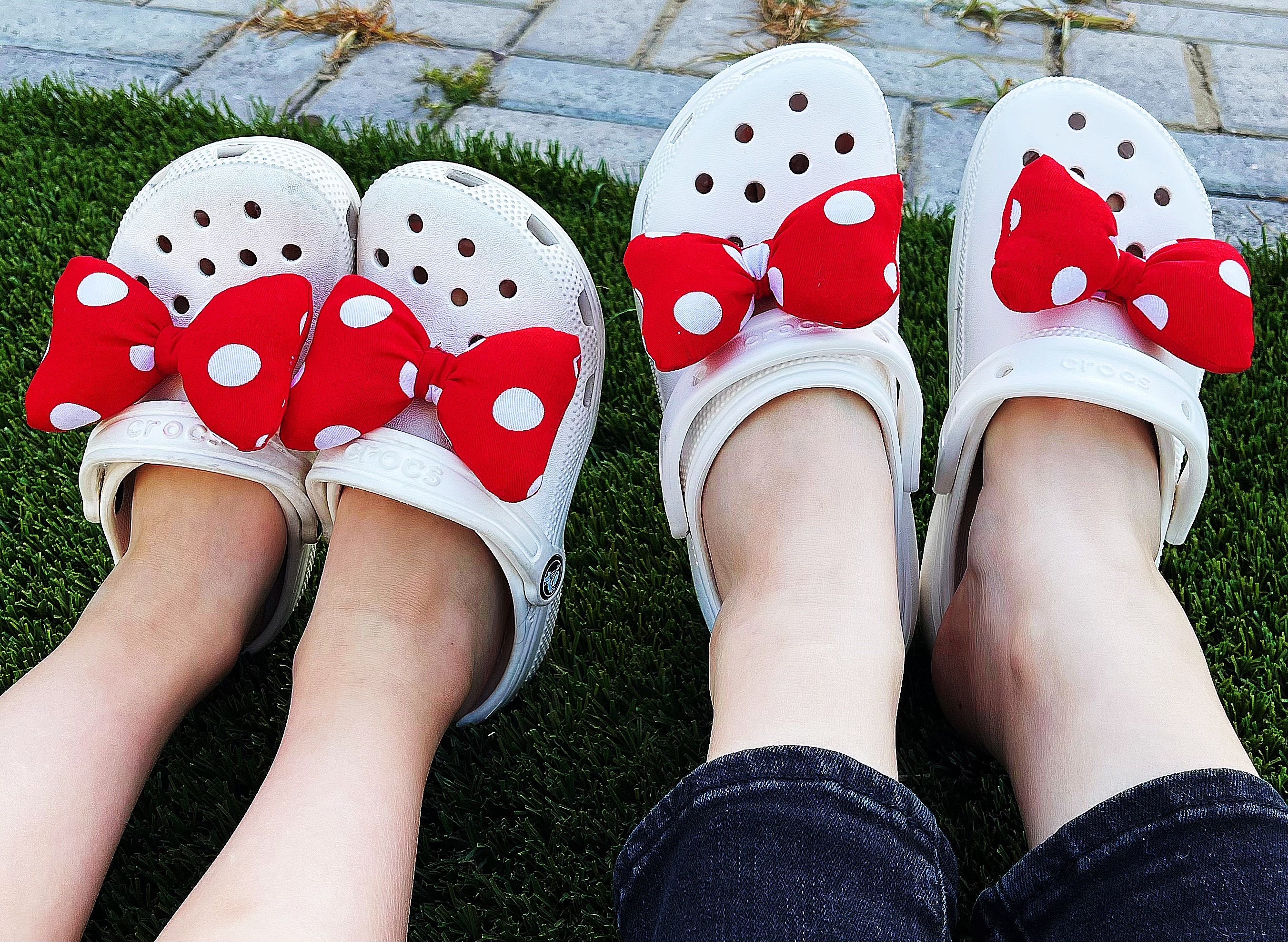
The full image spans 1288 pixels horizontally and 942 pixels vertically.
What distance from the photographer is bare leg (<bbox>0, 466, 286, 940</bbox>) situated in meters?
0.80

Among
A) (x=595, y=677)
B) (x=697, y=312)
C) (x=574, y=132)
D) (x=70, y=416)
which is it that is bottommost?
(x=595, y=677)

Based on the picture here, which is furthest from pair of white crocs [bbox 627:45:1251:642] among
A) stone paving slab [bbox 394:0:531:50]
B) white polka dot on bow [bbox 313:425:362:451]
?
stone paving slab [bbox 394:0:531:50]

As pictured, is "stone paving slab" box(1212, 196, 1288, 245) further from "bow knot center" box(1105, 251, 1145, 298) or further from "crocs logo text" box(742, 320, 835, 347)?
"crocs logo text" box(742, 320, 835, 347)

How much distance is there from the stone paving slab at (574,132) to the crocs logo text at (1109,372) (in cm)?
93

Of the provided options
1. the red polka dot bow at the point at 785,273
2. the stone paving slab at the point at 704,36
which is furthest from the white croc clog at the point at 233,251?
the stone paving slab at the point at 704,36

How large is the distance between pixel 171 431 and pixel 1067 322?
936 millimetres

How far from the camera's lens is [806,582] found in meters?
0.91

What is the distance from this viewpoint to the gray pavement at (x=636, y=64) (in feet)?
6.10

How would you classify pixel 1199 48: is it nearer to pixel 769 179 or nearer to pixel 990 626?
pixel 769 179

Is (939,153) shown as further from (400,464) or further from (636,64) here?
(400,464)

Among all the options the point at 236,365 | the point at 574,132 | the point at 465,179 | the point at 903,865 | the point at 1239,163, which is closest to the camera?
the point at 903,865

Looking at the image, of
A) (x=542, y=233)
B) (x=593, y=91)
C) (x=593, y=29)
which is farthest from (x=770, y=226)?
Answer: (x=593, y=29)

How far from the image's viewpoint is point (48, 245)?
1.61 metres

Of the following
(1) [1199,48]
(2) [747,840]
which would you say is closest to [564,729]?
(2) [747,840]
